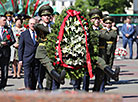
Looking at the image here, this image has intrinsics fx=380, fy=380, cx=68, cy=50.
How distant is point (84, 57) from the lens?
595 cm

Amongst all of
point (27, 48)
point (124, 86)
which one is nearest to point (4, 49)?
point (27, 48)

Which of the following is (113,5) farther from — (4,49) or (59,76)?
(59,76)

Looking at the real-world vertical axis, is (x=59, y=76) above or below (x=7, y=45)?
below

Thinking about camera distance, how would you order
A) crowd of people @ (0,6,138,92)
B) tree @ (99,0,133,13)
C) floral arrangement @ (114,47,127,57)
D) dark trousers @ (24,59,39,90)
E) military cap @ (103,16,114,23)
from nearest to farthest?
crowd of people @ (0,6,138,92), dark trousers @ (24,59,39,90), military cap @ (103,16,114,23), floral arrangement @ (114,47,127,57), tree @ (99,0,133,13)

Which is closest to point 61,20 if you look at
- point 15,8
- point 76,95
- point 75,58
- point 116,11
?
point 75,58

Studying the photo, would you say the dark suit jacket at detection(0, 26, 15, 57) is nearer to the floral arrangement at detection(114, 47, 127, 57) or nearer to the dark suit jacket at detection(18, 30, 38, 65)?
the dark suit jacket at detection(18, 30, 38, 65)

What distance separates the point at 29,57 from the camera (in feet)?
25.5

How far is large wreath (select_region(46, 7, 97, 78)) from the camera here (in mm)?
5805

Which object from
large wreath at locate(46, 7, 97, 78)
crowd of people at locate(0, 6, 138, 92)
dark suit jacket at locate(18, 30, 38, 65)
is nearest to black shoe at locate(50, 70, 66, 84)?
crowd of people at locate(0, 6, 138, 92)

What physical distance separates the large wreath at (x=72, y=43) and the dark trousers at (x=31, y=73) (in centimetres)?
174

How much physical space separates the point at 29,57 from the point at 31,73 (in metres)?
0.34

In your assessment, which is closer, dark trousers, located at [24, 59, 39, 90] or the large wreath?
the large wreath

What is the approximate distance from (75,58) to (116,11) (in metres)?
72.8

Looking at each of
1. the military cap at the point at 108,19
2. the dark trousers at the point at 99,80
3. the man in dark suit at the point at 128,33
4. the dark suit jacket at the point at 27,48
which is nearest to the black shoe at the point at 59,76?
the dark trousers at the point at 99,80
